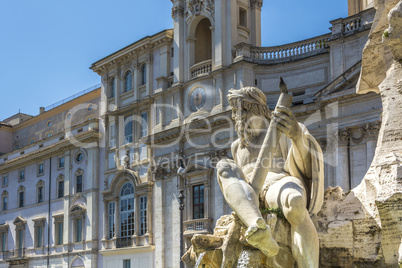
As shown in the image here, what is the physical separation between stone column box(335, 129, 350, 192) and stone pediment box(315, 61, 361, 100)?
1.74 m

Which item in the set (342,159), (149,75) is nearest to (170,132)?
(149,75)

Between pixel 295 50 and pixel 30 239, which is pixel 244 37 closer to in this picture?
pixel 295 50

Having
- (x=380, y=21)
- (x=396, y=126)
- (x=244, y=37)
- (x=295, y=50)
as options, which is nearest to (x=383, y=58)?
(x=380, y=21)

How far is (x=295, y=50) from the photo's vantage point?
32.2 m

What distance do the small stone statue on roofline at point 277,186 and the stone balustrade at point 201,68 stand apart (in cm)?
2745

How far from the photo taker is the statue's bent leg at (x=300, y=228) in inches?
223

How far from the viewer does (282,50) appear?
3212cm

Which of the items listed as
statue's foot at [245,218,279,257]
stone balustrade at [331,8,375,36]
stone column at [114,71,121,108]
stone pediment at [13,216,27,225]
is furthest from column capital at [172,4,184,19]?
statue's foot at [245,218,279,257]

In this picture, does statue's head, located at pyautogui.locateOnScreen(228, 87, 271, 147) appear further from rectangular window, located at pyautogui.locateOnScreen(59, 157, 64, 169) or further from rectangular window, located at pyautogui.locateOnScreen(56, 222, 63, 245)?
rectangular window, located at pyautogui.locateOnScreen(59, 157, 64, 169)

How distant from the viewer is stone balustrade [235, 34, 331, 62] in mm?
30438

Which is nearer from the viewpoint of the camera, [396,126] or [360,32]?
[396,126]

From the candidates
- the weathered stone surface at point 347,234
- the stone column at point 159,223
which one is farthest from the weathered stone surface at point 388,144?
the stone column at point 159,223

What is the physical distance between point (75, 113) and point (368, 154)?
→ 87.2 ft

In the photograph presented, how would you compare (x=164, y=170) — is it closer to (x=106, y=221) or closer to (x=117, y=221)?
(x=117, y=221)
